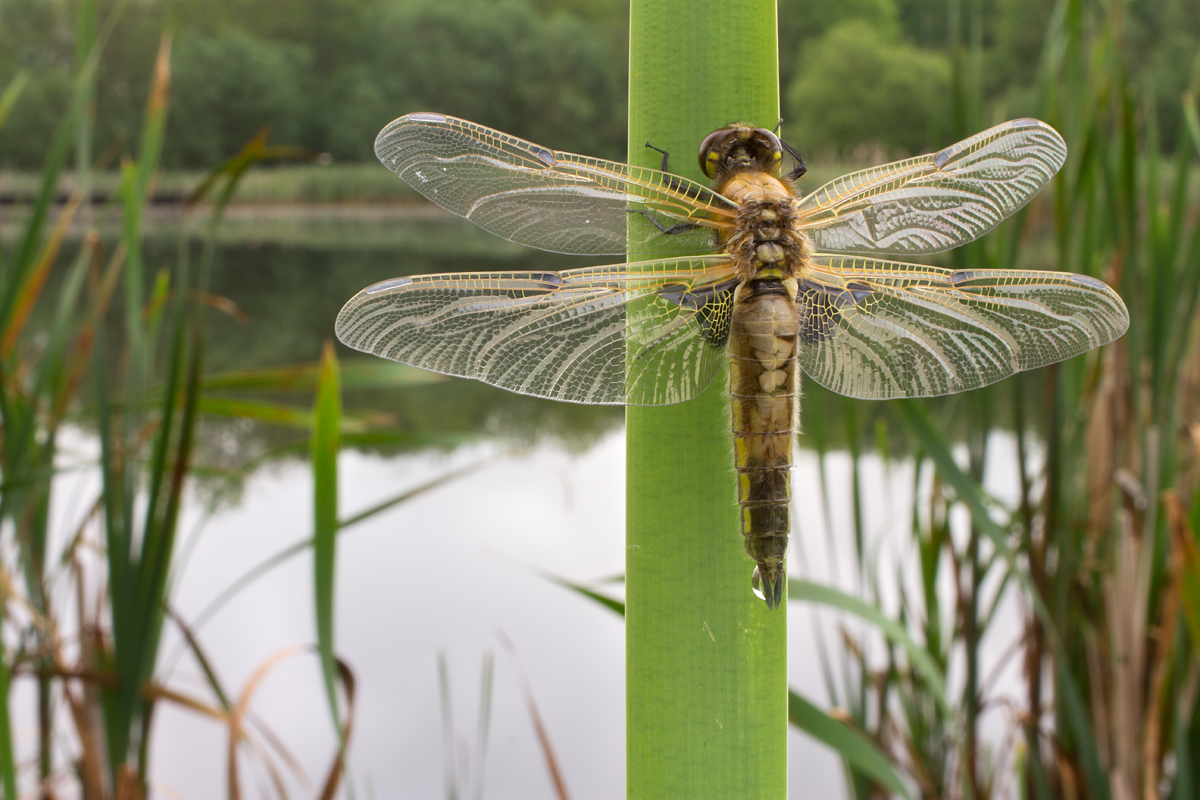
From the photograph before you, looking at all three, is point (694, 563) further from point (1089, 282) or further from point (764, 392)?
point (1089, 282)

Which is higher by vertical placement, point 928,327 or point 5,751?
point 928,327

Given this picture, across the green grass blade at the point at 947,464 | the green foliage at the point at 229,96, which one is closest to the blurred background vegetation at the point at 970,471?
the green grass blade at the point at 947,464

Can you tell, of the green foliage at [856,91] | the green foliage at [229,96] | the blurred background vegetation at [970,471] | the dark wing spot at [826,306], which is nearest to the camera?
the dark wing spot at [826,306]

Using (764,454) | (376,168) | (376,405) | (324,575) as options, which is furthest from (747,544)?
(376,168)

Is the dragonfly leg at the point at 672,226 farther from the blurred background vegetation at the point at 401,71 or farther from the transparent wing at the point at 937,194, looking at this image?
the blurred background vegetation at the point at 401,71

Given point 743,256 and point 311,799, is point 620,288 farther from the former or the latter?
point 311,799

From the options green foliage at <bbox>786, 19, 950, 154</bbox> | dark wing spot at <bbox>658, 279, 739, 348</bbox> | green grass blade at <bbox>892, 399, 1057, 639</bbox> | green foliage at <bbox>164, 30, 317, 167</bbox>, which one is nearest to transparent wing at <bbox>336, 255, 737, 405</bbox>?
dark wing spot at <bbox>658, 279, 739, 348</bbox>

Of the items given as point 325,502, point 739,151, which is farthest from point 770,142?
point 325,502
